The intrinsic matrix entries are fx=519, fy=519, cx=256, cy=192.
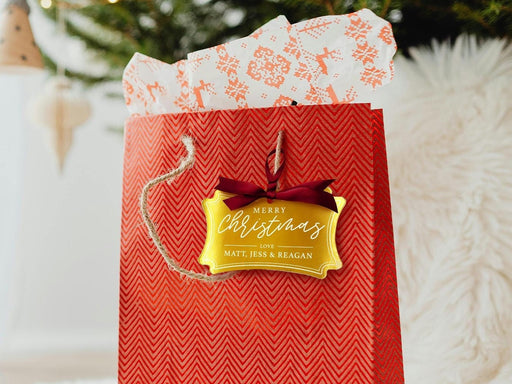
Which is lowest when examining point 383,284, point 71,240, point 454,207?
point 383,284

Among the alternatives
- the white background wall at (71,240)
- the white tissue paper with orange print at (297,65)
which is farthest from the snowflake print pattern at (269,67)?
the white background wall at (71,240)

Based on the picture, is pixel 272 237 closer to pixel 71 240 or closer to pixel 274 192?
pixel 274 192

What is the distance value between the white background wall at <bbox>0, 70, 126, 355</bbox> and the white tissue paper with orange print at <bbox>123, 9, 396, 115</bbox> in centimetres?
107

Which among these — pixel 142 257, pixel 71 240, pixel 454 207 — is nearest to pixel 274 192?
pixel 142 257

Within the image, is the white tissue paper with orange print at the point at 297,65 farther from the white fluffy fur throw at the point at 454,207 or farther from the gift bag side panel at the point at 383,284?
the white fluffy fur throw at the point at 454,207

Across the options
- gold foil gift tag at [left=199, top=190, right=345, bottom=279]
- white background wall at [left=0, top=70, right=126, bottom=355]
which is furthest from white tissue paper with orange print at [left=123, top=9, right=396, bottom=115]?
white background wall at [left=0, top=70, right=126, bottom=355]

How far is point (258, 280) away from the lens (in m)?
0.44

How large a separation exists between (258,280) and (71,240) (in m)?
1.20

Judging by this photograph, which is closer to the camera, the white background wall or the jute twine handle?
the jute twine handle

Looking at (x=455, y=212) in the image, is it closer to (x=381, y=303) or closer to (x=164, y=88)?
(x=381, y=303)

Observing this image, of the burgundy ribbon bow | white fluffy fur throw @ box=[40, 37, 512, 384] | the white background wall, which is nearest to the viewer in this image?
the burgundy ribbon bow

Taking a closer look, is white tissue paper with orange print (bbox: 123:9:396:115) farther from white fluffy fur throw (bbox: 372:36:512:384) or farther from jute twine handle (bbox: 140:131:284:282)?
white fluffy fur throw (bbox: 372:36:512:384)

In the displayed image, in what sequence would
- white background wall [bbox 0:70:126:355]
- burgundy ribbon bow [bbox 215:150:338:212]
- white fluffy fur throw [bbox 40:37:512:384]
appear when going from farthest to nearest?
1. white background wall [bbox 0:70:126:355]
2. white fluffy fur throw [bbox 40:37:512:384]
3. burgundy ribbon bow [bbox 215:150:338:212]

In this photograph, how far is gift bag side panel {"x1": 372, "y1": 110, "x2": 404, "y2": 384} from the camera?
1.40 feet
